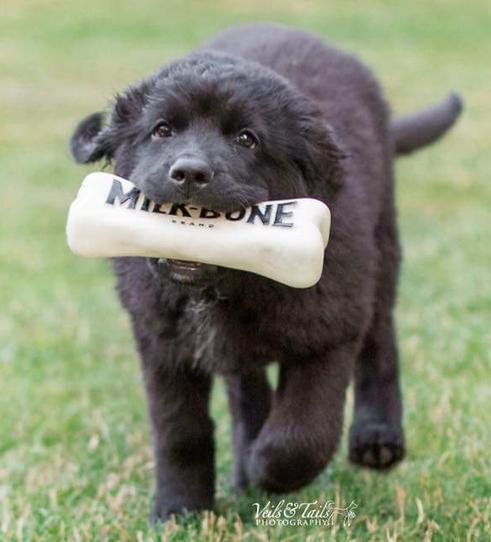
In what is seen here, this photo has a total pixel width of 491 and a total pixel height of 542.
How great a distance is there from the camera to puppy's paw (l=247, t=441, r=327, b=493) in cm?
366

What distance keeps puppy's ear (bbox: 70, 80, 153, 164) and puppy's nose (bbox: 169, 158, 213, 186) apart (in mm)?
609

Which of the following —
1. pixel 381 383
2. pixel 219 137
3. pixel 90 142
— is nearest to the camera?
pixel 219 137

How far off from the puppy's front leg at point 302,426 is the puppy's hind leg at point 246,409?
724mm

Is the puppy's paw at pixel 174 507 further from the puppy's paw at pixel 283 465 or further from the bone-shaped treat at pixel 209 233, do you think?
the bone-shaped treat at pixel 209 233

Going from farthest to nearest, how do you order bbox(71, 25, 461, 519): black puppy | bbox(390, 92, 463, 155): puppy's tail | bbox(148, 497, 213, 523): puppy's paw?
bbox(390, 92, 463, 155): puppy's tail → bbox(148, 497, 213, 523): puppy's paw → bbox(71, 25, 461, 519): black puppy

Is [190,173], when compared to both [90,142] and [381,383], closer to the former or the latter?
[90,142]

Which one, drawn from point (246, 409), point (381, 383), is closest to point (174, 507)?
point (246, 409)

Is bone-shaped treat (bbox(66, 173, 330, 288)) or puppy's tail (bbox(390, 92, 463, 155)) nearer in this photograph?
bone-shaped treat (bbox(66, 173, 330, 288))

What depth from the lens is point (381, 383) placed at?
189 inches

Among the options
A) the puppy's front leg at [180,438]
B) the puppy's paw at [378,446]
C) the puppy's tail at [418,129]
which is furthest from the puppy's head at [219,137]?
the puppy's tail at [418,129]

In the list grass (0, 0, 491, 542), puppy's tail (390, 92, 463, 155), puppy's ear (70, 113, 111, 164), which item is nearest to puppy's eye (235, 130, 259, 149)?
puppy's ear (70, 113, 111, 164)

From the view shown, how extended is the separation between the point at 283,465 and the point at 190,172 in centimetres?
110

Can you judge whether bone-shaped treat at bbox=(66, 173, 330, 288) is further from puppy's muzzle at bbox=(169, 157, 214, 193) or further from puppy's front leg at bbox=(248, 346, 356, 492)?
puppy's front leg at bbox=(248, 346, 356, 492)

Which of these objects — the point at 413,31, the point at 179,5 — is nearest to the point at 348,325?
the point at 413,31
